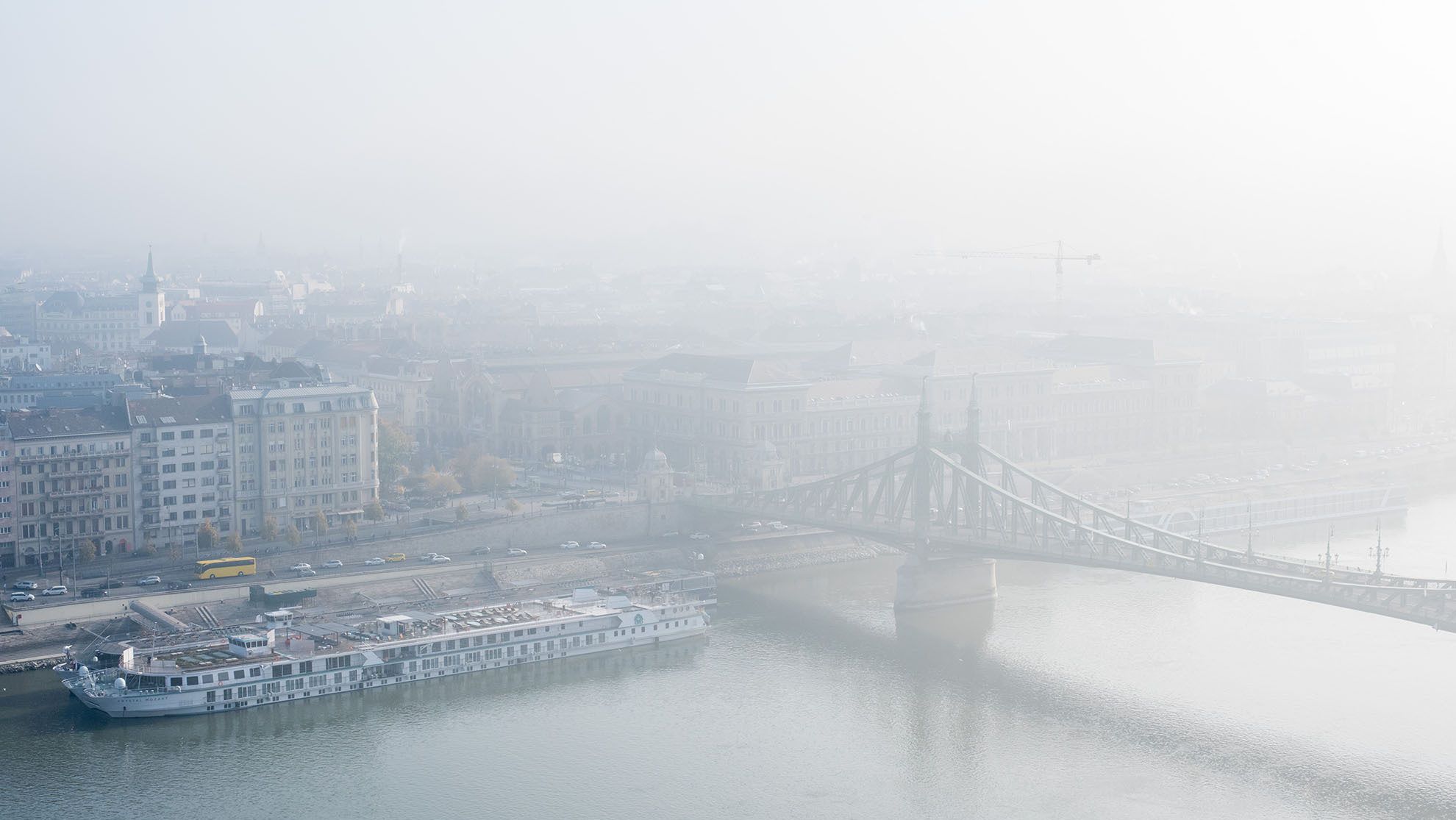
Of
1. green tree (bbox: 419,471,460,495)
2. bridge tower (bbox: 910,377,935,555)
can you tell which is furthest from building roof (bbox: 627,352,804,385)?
bridge tower (bbox: 910,377,935,555)

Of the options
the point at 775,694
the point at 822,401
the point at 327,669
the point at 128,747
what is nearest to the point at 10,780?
the point at 128,747

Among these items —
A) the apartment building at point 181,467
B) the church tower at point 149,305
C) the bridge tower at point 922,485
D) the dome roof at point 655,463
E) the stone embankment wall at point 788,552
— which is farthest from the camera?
the church tower at point 149,305

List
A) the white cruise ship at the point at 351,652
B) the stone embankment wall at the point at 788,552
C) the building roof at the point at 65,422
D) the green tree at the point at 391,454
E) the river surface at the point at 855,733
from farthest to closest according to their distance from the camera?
the green tree at the point at 391,454 → the stone embankment wall at the point at 788,552 → the building roof at the point at 65,422 → the white cruise ship at the point at 351,652 → the river surface at the point at 855,733

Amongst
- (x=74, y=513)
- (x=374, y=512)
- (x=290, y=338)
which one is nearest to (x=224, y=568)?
(x=74, y=513)

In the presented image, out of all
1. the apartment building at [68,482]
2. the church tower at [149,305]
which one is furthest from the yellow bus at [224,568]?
the church tower at [149,305]

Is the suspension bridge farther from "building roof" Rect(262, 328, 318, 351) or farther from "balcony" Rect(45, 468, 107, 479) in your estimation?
"building roof" Rect(262, 328, 318, 351)

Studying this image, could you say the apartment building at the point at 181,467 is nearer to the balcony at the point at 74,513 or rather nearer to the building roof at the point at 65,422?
the building roof at the point at 65,422

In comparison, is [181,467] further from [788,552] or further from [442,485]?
[788,552]
